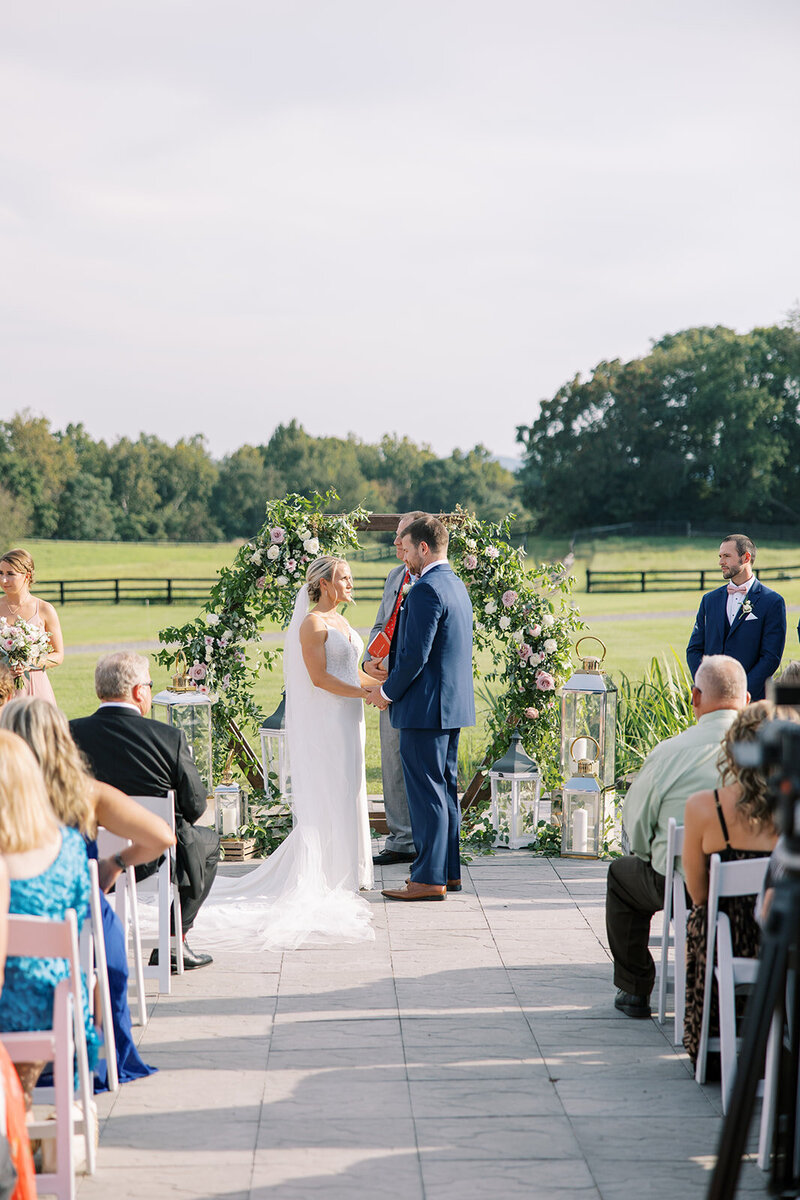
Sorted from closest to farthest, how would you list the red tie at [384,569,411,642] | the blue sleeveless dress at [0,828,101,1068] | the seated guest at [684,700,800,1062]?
the blue sleeveless dress at [0,828,101,1068] < the seated guest at [684,700,800,1062] < the red tie at [384,569,411,642]

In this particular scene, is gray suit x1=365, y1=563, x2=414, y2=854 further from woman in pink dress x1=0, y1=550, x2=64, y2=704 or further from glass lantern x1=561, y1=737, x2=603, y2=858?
woman in pink dress x1=0, y1=550, x2=64, y2=704

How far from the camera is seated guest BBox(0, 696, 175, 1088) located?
336cm

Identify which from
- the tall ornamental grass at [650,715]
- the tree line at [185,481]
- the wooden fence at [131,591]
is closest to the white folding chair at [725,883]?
the tall ornamental grass at [650,715]

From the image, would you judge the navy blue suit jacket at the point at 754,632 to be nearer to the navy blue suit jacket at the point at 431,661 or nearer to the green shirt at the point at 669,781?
the navy blue suit jacket at the point at 431,661

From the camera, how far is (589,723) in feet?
23.9

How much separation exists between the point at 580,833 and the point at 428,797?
1.48 meters

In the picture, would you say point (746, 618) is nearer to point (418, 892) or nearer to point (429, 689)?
point (429, 689)

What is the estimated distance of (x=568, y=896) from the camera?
6.18 meters

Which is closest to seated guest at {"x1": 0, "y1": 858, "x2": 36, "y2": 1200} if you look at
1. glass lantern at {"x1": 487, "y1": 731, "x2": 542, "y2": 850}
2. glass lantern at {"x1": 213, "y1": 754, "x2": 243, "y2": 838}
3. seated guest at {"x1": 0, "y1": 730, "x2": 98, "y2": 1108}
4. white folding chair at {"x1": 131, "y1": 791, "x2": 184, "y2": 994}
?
seated guest at {"x1": 0, "y1": 730, "x2": 98, "y2": 1108}

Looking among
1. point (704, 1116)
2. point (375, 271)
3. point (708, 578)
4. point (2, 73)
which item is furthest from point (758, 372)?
point (704, 1116)

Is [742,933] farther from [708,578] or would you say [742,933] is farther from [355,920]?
[708,578]

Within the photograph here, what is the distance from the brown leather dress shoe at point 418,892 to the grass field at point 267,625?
40.0 ft

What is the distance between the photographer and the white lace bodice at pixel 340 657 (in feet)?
20.2

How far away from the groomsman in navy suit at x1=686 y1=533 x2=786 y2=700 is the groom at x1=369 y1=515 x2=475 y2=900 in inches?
71.9
